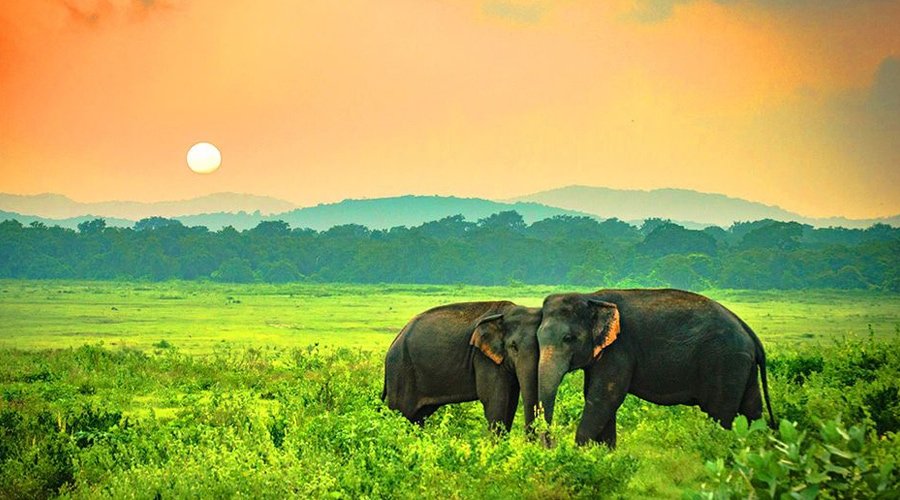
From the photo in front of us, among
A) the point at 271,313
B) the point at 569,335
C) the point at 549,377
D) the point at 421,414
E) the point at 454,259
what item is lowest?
the point at 271,313

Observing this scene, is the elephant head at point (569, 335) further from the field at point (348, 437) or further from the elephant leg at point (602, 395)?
the field at point (348, 437)

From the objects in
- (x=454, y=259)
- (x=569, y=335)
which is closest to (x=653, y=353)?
(x=569, y=335)

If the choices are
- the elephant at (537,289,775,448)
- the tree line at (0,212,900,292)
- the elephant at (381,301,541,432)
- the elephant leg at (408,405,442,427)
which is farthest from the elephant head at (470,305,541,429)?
the tree line at (0,212,900,292)

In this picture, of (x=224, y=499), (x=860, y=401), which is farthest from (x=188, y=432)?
(x=860, y=401)

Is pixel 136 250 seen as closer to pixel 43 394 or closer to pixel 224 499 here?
pixel 43 394

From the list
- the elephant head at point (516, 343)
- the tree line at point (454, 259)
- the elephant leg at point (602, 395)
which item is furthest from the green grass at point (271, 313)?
the elephant head at point (516, 343)

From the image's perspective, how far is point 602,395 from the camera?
11320mm

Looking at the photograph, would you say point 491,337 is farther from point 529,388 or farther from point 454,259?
point 454,259

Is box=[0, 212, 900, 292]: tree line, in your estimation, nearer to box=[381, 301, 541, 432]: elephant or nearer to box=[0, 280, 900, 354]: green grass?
box=[0, 280, 900, 354]: green grass

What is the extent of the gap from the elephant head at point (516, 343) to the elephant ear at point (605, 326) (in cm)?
70

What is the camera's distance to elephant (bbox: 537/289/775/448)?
36.6ft

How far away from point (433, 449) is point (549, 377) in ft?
5.31

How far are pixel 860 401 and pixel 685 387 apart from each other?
2204 millimetres

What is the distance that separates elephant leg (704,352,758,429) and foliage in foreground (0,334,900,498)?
0.35 metres
